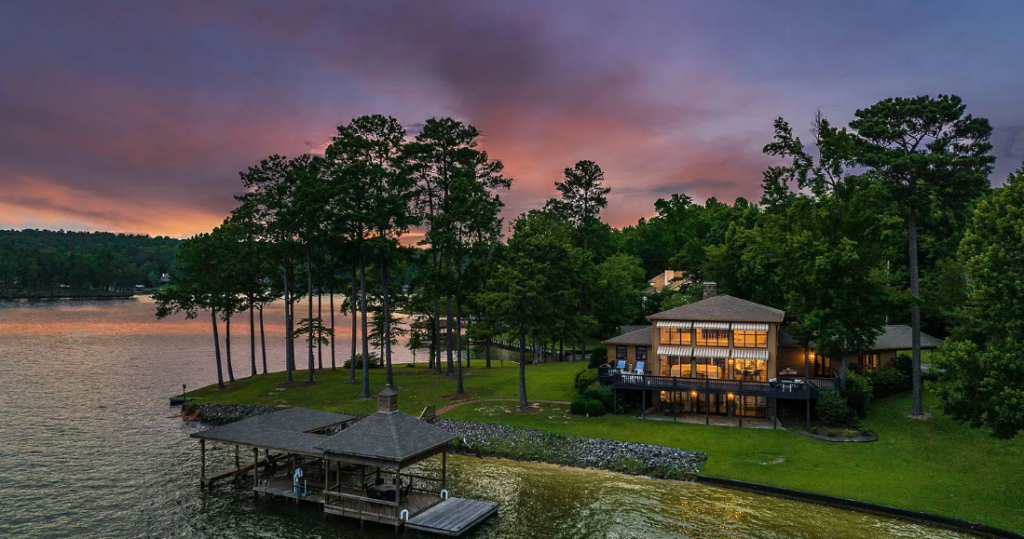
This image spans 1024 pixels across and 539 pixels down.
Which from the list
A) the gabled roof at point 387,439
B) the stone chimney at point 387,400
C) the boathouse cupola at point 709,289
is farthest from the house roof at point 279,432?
the boathouse cupola at point 709,289

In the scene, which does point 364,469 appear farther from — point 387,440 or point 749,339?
point 749,339

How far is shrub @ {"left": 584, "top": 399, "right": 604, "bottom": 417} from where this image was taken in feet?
118

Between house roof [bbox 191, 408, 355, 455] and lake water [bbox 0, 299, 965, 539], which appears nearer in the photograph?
lake water [bbox 0, 299, 965, 539]

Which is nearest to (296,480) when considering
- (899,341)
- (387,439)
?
(387,439)

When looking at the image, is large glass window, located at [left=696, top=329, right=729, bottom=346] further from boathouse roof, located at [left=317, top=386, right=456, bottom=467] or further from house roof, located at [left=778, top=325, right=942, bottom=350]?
boathouse roof, located at [left=317, top=386, right=456, bottom=467]

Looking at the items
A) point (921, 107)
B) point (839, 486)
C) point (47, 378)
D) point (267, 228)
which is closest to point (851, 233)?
point (921, 107)

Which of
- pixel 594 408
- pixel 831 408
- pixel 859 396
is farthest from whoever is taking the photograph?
pixel 594 408

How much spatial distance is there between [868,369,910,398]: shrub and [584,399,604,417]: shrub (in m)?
17.9

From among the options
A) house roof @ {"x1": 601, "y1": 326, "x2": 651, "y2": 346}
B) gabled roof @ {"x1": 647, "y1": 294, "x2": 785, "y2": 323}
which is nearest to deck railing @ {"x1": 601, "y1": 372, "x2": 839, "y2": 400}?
gabled roof @ {"x1": 647, "y1": 294, "x2": 785, "y2": 323}

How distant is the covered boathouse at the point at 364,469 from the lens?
22609 mm

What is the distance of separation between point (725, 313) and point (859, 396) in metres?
9.01

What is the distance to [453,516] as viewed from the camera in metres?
22.5

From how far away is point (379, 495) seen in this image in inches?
945

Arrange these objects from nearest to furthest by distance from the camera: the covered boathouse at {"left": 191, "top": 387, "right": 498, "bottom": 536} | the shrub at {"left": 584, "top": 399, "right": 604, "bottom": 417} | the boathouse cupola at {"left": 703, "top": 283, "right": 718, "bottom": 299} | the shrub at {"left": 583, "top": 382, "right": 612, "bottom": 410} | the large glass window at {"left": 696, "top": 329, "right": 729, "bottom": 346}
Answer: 1. the covered boathouse at {"left": 191, "top": 387, "right": 498, "bottom": 536}
2. the shrub at {"left": 584, "top": 399, "right": 604, "bottom": 417}
3. the shrub at {"left": 583, "top": 382, "right": 612, "bottom": 410}
4. the large glass window at {"left": 696, "top": 329, "right": 729, "bottom": 346}
5. the boathouse cupola at {"left": 703, "top": 283, "right": 718, "bottom": 299}
